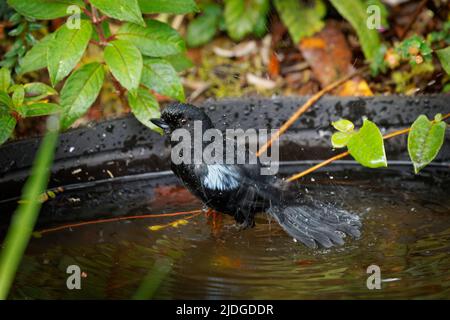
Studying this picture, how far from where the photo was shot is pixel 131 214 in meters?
3.37

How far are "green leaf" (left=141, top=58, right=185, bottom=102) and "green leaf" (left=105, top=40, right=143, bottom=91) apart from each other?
21cm

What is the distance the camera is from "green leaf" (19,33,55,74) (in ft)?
10.6

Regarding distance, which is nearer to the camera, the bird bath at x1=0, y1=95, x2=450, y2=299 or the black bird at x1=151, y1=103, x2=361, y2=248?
the bird bath at x1=0, y1=95, x2=450, y2=299

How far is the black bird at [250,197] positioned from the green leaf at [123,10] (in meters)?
0.40

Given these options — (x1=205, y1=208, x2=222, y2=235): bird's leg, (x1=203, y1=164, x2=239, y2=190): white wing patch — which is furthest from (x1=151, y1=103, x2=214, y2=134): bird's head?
(x1=205, y1=208, x2=222, y2=235): bird's leg

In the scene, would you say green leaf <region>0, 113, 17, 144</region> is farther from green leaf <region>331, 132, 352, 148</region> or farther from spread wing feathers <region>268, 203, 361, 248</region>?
green leaf <region>331, 132, 352, 148</region>

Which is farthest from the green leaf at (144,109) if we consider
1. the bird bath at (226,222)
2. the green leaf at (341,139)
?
the green leaf at (341,139)

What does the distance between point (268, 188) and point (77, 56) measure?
1003 mm

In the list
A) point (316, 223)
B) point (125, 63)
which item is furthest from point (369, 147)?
point (125, 63)

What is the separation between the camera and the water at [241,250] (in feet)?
8.36

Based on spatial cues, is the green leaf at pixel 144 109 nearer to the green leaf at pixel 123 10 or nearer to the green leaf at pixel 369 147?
the green leaf at pixel 123 10

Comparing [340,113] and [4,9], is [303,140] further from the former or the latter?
[4,9]
